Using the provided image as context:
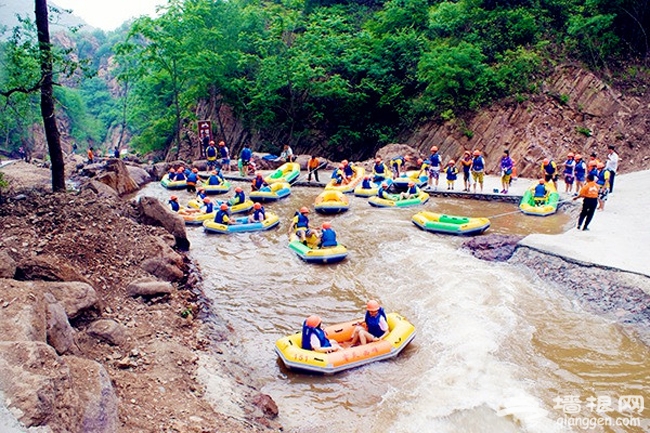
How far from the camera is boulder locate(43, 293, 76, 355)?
5445 mm

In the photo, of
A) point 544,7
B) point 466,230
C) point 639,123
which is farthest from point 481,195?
point 544,7

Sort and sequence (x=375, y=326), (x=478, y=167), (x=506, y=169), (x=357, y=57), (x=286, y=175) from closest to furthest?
(x=375, y=326), (x=506, y=169), (x=478, y=167), (x=286, y=175), (x=357, y=57)

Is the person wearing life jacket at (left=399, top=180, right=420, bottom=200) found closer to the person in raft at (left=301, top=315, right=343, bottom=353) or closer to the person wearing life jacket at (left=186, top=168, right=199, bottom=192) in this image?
the person wearing life jacket at (left=186, top=168, right=199, bottom=192)

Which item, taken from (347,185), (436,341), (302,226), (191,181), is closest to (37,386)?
(436,341)

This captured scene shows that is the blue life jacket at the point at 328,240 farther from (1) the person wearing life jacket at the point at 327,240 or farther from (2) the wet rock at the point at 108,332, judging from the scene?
(2) the wet rock at the point at 108,332

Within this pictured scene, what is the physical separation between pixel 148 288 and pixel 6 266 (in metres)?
2.73

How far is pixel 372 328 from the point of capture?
8586mm

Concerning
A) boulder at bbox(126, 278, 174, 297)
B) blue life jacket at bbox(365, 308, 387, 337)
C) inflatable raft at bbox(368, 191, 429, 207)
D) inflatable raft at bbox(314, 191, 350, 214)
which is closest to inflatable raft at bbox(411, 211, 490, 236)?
inflatable raft at bbox(368, 191, 429, 207)

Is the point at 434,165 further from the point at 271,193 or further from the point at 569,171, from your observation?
the point at 271,193

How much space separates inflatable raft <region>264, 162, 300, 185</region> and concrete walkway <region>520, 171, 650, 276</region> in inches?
475

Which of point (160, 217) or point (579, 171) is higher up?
point (579, 171)

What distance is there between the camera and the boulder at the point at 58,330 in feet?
17.9

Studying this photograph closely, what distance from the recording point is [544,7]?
23906 mm

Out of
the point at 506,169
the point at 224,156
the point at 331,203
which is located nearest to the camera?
the point at 331,203
